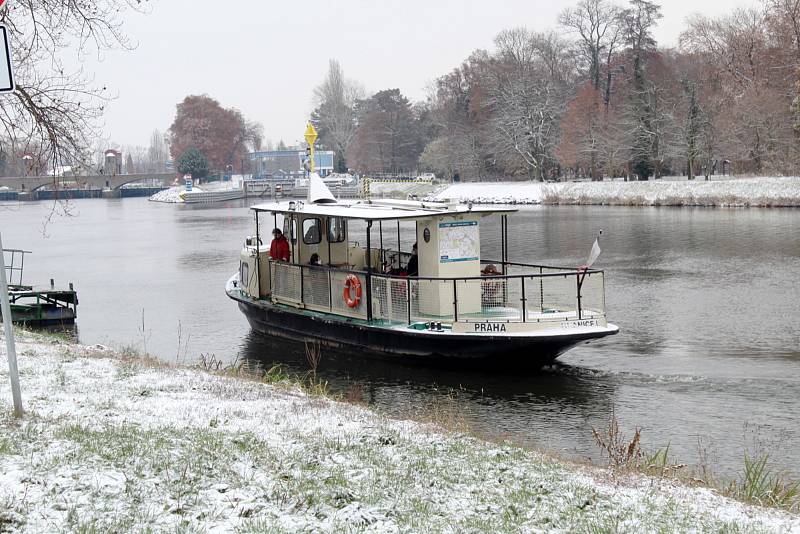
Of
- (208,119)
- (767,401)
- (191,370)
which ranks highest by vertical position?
(208,119)

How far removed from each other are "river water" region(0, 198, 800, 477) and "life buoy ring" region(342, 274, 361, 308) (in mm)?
1309

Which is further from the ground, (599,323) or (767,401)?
(599,323)

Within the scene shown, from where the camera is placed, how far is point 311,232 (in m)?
23.6

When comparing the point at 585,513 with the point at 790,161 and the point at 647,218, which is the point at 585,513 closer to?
the point at 647,218

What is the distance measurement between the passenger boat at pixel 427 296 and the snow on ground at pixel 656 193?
31136mm

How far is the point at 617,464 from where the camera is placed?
35.2 ft

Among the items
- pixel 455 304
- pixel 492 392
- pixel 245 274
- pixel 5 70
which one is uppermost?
pixel 5 70

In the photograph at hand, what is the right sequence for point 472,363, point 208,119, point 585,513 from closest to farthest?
point 585,513 → point 472,363 → point 208,119

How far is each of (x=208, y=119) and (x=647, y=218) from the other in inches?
4412

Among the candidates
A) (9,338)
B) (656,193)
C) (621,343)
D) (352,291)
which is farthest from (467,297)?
(656,193)

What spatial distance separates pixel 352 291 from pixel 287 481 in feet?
42.0

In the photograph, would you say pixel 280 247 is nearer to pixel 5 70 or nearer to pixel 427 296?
pixel 427 296

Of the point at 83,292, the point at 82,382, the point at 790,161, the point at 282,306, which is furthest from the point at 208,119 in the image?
the point at 82,382

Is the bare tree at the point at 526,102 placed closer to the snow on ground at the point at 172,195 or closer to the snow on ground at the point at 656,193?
the snow on ground at the point at 656,193
